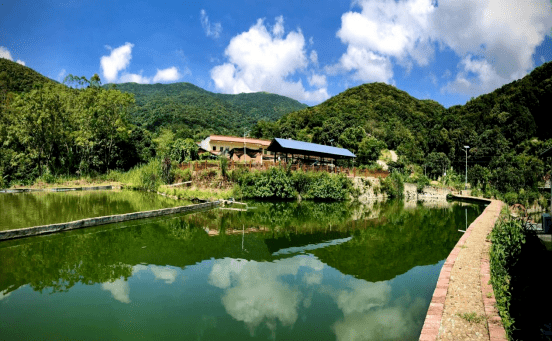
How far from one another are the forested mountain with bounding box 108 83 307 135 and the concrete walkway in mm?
42139

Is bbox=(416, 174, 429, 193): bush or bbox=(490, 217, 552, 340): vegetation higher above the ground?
bbox=(416, 174, 429, 193): bush

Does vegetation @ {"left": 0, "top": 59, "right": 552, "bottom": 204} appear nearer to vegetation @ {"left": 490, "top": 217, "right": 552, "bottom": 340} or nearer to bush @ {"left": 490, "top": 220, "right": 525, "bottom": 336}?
bush @ {"left": 490, "top": 220, "right": 525, "bottom": 336}

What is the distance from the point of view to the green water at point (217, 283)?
187 inches

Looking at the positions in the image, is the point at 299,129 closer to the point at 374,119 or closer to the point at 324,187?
the point at 374,119

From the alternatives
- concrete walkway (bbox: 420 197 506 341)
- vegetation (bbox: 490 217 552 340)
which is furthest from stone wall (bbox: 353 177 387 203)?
concrete walkway (bbox: 420 197 506 341)

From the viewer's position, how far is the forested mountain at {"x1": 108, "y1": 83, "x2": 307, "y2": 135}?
63312mm

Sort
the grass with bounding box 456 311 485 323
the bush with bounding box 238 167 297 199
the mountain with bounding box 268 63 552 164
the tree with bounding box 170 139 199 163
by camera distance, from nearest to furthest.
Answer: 1. the grass with bounding box 456 311 485 323
2. the bush with bounding box 238 167 297 199
3. the tree with bounding box 170 139 199 163
4. the mountain with bounding box 268 63 552 164

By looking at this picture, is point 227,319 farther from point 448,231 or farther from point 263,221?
point 448,231

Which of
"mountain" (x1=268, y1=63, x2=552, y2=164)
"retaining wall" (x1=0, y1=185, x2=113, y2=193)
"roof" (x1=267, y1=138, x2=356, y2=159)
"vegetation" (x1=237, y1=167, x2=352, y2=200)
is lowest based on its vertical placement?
"retaining wall" (x1=0, y1=185, x2=113, y2=193)

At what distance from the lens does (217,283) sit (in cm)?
652

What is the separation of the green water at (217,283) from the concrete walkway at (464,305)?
0.53 m

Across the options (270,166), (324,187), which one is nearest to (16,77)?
(270,166)

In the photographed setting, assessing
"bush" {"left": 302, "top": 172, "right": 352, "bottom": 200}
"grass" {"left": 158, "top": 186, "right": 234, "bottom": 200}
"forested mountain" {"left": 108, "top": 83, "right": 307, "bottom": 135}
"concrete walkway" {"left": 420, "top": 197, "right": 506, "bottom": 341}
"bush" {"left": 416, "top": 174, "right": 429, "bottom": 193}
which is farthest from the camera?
"forested mountain" {"left": 108, "top": 83, "right": 307, "bottom": 135}

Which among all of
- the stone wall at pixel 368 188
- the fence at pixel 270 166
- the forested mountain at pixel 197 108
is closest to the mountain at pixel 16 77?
the forested mountain at pixel 197 108
